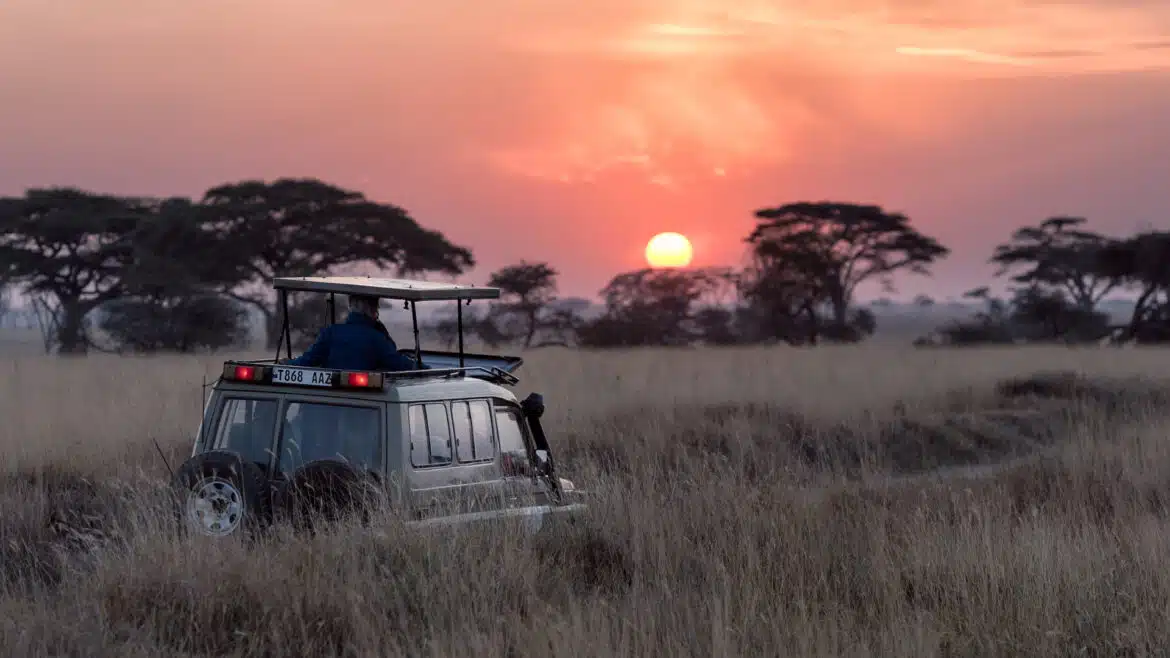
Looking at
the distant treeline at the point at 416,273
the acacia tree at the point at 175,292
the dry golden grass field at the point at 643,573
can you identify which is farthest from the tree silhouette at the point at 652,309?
the dry golden grass field at the point at 643,573

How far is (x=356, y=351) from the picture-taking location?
7.62 m

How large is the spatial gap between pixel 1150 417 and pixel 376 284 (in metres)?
13.0

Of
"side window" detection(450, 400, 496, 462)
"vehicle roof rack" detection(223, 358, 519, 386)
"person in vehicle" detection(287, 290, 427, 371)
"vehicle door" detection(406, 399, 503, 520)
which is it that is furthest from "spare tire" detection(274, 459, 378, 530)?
"person in vehicle" detection(287, 290, 427, 371)

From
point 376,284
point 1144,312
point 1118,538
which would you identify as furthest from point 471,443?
point 1144,312

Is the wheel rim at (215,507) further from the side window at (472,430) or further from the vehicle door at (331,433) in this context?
the side window at (472,430)

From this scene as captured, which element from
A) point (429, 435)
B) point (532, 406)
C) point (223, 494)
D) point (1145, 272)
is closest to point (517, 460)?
point (532, 406)

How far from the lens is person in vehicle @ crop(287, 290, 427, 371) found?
7.62 m

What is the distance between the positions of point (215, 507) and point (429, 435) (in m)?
1.22

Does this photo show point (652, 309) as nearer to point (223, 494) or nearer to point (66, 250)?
point (66, 250)

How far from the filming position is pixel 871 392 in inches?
780

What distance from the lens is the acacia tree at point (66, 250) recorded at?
37375 mm

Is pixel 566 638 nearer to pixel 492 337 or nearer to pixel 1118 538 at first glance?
pixel 1118 538

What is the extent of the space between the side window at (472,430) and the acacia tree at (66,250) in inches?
1265

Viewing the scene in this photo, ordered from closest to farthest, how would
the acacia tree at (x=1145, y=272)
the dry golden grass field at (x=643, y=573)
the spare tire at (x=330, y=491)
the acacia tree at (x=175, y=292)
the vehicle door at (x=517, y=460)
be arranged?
the dry golden grass field at (x=643, y=573), the spare tire at (x=330, y=491), the vehicle door at (x=517, y=460), the acacia tree at (x=175, y=292), the acacia tree at (x=1145, y=272)
